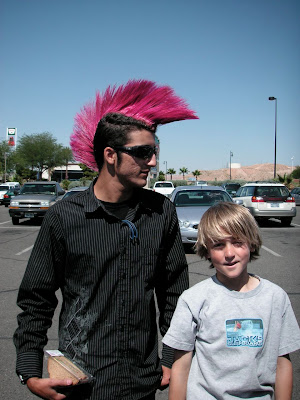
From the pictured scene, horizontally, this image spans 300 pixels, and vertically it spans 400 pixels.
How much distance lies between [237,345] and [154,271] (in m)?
0.46

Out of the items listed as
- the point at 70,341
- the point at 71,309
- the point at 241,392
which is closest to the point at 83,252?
the point at 71,309

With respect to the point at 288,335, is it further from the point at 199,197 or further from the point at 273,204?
the point at 273,204

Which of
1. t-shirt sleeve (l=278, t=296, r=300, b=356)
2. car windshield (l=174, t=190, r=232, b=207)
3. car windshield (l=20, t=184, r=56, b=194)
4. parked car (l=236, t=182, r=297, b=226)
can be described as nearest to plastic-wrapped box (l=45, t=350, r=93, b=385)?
t-shirt sleeve (l=278, t=296, r=300, b=356)

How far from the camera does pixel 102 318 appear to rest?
5.70 feet

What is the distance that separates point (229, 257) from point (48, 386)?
90cm

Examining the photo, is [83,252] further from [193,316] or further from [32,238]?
[32,238]

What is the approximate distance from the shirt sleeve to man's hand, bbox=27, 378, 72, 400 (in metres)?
0.08

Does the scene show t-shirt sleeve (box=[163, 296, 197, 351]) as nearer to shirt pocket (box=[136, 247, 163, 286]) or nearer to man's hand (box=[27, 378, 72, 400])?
shirt pocket (box=[136, 247, 163, 286])

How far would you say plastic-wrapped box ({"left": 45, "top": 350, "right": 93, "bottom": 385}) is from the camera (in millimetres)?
1611

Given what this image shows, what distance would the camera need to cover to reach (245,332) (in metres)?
1.74

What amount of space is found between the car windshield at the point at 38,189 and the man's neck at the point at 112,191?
15884 millimetres

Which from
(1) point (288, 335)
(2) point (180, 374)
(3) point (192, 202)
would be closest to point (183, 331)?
(2) point (180, 374)

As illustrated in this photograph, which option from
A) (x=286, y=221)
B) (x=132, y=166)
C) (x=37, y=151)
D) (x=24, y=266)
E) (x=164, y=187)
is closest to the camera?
(x=132, y=166)

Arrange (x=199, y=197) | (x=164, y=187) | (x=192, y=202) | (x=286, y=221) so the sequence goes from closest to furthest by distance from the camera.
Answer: (x=192, y=202), (x=199, y=197), (x=286, y=221), (x=164, y=187)
